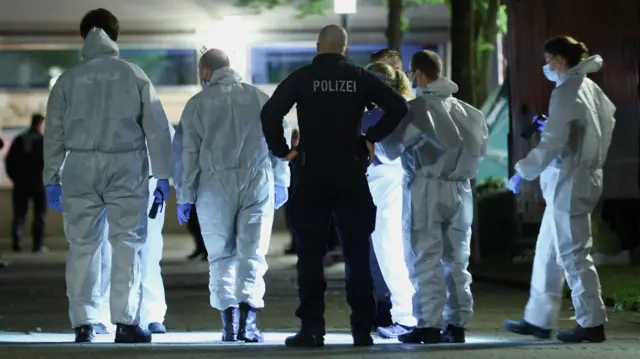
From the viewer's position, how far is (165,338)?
33.7 feet

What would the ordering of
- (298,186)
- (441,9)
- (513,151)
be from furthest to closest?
1. (441,9)
2. (513,151)
3. (298,186)

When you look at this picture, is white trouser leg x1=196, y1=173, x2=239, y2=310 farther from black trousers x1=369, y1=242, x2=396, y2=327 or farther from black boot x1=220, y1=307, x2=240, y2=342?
black trousers x1=369, y1=242, x2=396, y2=327

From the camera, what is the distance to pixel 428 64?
977 cm

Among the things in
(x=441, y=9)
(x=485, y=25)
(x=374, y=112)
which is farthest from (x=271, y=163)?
(x=441, y=9)

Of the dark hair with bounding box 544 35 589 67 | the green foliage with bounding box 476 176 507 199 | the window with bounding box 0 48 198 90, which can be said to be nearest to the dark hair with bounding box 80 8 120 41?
the dark hair with bounding box 544 35 589 67

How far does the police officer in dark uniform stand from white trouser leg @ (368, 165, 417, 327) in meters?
1.00

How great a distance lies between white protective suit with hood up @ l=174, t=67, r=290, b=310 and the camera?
9.80m

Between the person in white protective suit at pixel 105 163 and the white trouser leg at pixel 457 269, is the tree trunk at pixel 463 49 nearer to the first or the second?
the white trouser leg at pixel 457 269

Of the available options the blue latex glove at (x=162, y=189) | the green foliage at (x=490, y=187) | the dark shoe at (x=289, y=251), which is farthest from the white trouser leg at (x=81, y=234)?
the dark shoe at (x=289, y=251)

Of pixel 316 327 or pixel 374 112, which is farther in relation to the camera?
pixel 374 112

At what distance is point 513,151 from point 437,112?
6977 millimetres

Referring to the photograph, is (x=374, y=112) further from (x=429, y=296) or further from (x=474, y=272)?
(x=474, y=272)

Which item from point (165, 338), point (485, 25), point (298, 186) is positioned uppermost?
point (485, 25)

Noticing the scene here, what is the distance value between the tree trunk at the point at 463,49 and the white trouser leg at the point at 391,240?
27.0 feet
